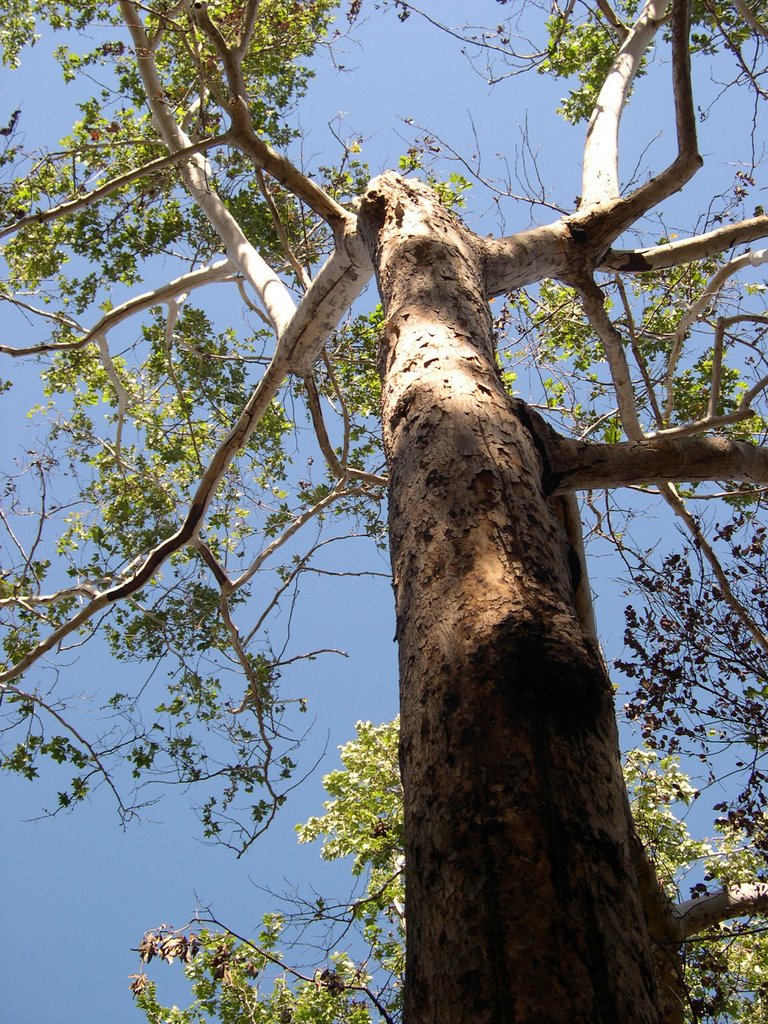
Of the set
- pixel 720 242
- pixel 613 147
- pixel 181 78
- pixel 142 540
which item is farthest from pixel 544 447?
pixel 181 78

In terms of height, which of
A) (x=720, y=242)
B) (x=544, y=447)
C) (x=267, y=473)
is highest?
(x=267, y=473)

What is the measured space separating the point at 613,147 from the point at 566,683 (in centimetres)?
395

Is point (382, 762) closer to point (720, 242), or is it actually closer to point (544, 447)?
point (720, 242)

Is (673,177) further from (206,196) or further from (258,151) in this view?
(206,196)

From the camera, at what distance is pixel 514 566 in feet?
5.20

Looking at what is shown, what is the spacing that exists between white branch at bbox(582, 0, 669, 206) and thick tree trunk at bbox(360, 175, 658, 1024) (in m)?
2.42

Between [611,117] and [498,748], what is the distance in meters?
4.50

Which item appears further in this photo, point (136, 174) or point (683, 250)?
point (136, 174)

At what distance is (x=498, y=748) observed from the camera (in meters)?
1.27

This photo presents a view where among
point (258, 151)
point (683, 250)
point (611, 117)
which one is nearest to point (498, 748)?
point (683, 250)

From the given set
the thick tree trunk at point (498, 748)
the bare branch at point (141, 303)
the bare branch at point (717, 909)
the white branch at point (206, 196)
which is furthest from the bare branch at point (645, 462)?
the bare branch at point (141, 303)

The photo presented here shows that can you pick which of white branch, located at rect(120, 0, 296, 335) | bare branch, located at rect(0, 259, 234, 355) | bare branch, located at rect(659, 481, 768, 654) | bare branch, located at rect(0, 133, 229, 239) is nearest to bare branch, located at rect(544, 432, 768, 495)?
bare branch, located at rect(659, 481, 768, 654)

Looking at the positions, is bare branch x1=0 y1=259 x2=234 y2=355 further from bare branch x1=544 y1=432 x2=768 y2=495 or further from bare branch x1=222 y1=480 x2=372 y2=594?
bare branch x1=544 y1=432 x2=768 y2=495

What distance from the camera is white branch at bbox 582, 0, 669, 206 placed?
4000mm
